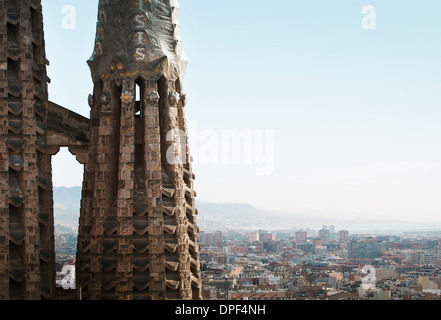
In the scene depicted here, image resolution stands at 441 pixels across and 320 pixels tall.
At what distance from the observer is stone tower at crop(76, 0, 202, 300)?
76.8ft

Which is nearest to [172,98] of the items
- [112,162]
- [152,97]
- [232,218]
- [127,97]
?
[152,97]

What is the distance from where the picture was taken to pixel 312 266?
238 ft

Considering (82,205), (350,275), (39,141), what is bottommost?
(350,275)

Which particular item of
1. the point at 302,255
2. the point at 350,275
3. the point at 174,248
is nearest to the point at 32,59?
the point at 174,248

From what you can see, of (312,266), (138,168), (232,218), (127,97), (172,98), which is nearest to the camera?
(127,97)

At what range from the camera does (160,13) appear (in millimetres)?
24797

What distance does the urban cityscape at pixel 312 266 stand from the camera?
143ft

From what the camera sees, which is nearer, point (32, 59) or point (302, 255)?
point (32, 59)

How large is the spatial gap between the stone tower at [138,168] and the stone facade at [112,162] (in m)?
0.03

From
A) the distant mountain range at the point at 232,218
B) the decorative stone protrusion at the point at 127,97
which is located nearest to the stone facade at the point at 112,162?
the decorative stone protrusion at the point at 127,97

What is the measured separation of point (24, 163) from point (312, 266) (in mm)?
51871

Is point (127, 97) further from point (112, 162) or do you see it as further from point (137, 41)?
point (112, 162)

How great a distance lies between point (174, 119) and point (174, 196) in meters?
2.19
